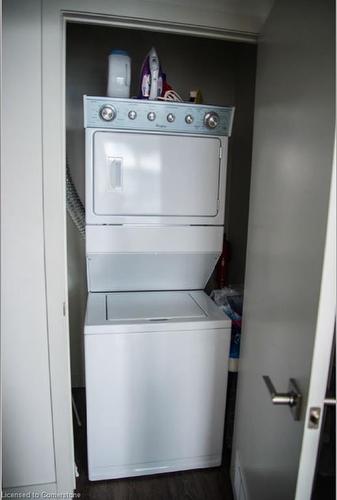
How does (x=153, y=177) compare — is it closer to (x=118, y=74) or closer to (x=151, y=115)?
(x=151, y=115)

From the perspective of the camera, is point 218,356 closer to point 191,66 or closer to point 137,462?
point 137,462

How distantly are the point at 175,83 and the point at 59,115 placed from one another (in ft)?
4.29

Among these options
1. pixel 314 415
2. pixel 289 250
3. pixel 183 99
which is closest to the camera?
pixel 314 415

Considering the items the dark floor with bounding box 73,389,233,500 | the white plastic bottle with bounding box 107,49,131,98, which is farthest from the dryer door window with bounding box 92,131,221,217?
the dark floor with bounding box 73,389,233,500

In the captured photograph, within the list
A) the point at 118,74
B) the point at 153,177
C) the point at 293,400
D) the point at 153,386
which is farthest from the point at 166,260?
the point at 293,400

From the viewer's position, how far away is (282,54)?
1.18m

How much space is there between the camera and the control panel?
5.49 ft

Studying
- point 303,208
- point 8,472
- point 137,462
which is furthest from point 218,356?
point 8,472

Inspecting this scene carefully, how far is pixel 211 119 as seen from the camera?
179 centimetres

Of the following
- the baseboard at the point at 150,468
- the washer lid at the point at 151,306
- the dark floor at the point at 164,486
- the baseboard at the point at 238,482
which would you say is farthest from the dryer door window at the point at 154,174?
the dark floor at the point at 164,486

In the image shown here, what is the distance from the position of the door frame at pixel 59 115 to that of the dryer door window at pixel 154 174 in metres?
0.31

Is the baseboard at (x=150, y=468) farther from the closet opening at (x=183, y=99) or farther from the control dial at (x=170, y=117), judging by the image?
the control dial at (x=170, y=117)

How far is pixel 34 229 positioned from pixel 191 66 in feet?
5.76

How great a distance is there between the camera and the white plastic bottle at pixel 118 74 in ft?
5.71
